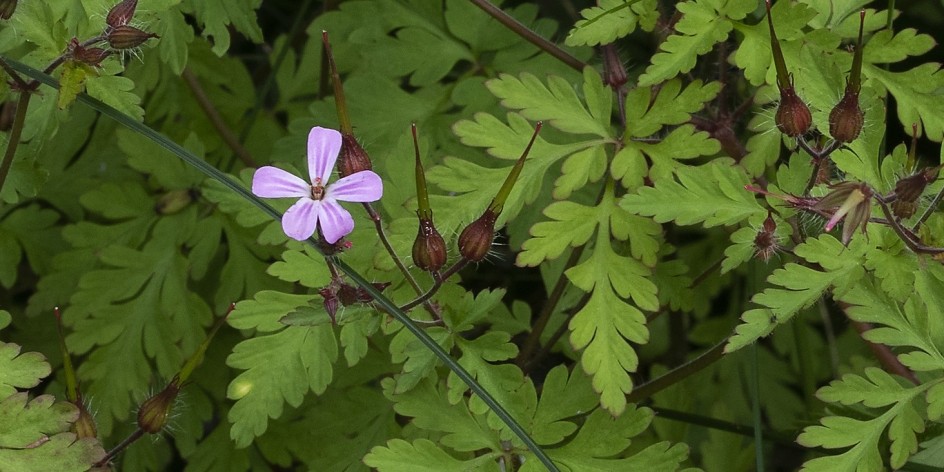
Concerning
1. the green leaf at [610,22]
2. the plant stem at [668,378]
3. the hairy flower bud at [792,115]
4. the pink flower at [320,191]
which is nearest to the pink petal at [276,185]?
the pink flower at [320,191]

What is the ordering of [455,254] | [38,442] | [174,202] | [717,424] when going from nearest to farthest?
[38,442], [455,254], [717,424], [174,202]

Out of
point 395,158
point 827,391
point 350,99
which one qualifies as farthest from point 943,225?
point 350,99

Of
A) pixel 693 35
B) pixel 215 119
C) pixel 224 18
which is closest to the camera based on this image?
pixel 693 35

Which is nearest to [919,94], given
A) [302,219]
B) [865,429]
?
[865,429]

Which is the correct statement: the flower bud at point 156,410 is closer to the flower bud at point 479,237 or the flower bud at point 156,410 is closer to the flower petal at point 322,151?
the flower petal at point 322,151

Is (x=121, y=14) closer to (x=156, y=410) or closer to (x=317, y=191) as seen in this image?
(x=317, y=191)

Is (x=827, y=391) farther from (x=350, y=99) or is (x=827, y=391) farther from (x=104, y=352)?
(x=104, y=352)
